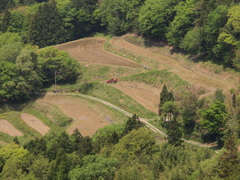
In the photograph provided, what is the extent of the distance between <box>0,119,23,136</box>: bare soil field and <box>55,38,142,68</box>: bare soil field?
29512 mm

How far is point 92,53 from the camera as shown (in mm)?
120188

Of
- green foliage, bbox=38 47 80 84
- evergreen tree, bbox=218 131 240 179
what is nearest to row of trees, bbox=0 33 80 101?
green foliage, bbox=38 47 80 84

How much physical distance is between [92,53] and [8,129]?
37.2 m

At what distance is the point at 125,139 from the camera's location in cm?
6281

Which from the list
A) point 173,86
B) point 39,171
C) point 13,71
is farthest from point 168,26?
point 39,171

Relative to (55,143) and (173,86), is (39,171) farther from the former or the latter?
(173,86)

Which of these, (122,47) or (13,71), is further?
(122,47)

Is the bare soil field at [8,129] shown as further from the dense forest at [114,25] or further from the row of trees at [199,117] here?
the row of trees at [199,117]

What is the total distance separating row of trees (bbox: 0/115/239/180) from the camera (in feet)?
172

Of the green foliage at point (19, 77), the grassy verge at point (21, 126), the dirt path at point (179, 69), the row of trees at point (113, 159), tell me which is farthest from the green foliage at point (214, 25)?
the grassy verge at point (21, 126)

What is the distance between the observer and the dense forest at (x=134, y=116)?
55875 millimetres

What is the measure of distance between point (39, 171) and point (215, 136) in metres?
30.1

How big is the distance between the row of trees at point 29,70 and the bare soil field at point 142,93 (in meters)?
15.2

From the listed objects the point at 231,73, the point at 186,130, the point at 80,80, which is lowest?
the point at 80,80
